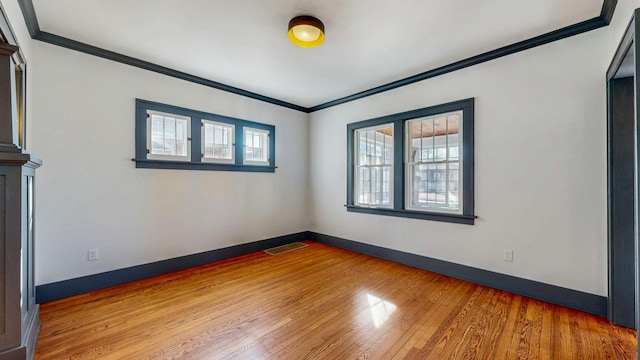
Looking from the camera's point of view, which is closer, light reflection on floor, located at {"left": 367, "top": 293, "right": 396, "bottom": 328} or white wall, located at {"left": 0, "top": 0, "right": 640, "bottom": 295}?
light reflection on floor, located at {"left": 367, "top": 293, "right": 396, "bottom": 328}

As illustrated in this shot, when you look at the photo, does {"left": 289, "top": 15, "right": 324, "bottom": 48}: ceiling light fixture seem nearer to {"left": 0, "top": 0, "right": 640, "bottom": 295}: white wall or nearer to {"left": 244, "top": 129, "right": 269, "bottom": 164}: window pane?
{"left": 0, "top": 0, "right": 640, "bottom": 295}: white wall

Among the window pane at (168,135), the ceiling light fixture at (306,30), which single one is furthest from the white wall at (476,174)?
the ceiling light fixture at (306,30)

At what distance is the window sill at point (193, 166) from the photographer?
10.7 feet

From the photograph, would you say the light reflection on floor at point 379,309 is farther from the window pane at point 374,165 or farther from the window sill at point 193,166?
the window sill at point 193,166

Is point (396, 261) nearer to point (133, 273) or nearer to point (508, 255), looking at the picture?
point (508, 255)

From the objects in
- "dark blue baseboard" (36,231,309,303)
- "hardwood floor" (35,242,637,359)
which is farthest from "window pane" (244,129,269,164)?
"hardwood floor" (35,242,637,359)

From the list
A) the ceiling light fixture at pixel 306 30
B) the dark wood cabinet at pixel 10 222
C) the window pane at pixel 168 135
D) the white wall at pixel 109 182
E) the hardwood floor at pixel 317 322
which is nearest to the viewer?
the dark wood cabinet at pixel 10 222

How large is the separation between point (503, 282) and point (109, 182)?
4602 millimetres

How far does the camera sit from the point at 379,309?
250 centimetres

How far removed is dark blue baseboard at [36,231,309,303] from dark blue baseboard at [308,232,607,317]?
2034mm

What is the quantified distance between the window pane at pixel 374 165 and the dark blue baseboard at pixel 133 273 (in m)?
1.95

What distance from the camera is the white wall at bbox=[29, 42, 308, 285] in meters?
2.66

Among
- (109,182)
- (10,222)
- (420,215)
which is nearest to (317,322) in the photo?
(420,215)

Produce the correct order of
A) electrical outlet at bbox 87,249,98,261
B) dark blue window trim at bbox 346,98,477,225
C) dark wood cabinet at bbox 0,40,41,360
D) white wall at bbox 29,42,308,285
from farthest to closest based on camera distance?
dark blue window trim at bbox 346,98,477,225 < electrical outlet at bbox 87,249,98,261 < white wall at bbox 29,42,308,285 < dark wood cabinet at bbox 0,40,41,360
